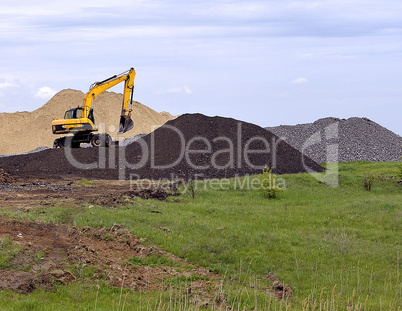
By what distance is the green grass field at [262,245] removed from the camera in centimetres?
999

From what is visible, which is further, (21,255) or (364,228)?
(364,228)

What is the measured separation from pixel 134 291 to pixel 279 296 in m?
3.36

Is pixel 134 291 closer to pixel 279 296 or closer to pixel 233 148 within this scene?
pixel 279 296

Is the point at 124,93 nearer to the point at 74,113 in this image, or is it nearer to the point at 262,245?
the point at 74,113

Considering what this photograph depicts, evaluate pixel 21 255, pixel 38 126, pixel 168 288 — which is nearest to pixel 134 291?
pixel 168 288

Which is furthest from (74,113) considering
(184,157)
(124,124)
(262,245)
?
(262,245)

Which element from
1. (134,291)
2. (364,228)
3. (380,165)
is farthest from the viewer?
(380,165)

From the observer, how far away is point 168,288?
35.4ft

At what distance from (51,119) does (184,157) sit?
46772mm

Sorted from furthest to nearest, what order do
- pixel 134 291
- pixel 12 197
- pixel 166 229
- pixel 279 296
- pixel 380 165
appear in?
1. pixel 380 165
2. pixel 12 197
3. pixel 166 229
4. pixel 279 296
5. pixel 134 291

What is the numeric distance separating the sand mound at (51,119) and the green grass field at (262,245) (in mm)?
49989

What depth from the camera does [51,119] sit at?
2864 inches

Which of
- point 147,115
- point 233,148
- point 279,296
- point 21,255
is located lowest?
point 279,296

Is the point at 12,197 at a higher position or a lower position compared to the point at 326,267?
higher
